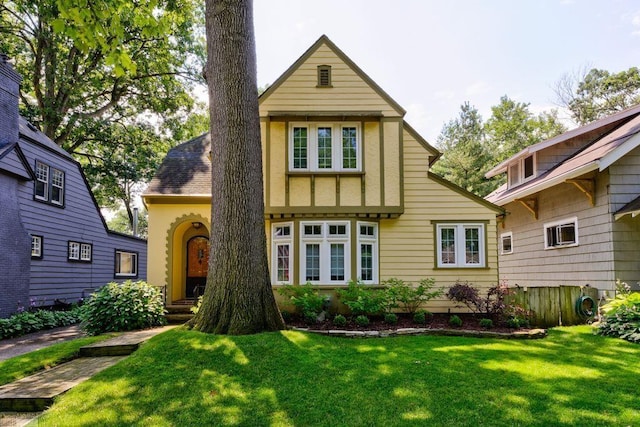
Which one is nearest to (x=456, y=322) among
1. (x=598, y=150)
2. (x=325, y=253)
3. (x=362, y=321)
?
(x=362, y=321)

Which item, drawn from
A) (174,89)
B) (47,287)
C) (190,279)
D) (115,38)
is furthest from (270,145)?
(174,89)

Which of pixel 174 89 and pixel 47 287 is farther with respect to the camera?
pixel 174 89

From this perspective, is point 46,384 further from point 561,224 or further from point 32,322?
point 561,224

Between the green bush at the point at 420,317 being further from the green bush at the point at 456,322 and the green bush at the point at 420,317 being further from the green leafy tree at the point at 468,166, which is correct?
the green leafy tree at the point at 468,166

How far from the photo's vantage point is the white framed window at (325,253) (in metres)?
10.7

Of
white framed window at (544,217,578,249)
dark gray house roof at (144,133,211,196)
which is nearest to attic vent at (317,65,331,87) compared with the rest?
dark gray house roof at (144,133,211,196)

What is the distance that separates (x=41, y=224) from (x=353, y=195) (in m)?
11.3

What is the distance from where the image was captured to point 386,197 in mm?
10891

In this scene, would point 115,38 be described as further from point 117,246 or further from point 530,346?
point 117,246

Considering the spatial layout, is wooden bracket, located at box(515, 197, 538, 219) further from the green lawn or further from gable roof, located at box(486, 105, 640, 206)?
the green lawn

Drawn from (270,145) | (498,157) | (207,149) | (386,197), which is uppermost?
(498,157)

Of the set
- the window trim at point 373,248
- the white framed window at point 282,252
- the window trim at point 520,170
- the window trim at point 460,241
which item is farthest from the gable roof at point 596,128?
the white framed window at point 282,252

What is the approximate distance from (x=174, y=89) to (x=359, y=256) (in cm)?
1753

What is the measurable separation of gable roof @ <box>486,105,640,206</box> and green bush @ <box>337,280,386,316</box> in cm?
596
